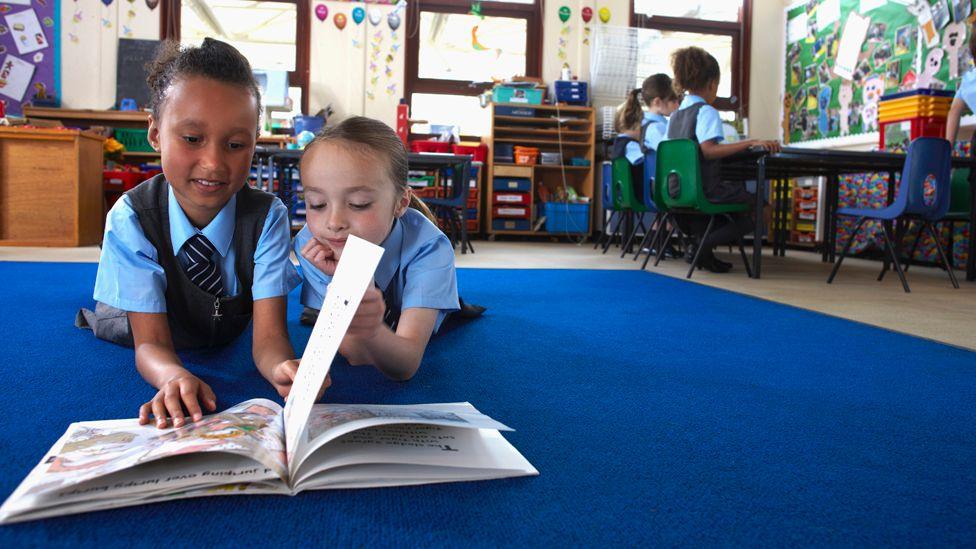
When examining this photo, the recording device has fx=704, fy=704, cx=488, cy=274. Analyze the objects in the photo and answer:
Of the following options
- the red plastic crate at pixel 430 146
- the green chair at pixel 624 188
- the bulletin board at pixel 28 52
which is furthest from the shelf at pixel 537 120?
the bulletin board at pixel 28 52

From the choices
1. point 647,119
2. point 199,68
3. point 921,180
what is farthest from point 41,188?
point 921,180

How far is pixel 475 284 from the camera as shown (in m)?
2.76

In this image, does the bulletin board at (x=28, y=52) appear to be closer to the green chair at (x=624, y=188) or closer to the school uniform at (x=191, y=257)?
the green chair at (x=624, y=188)

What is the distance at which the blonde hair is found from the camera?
1.10 meters

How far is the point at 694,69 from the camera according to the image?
140 inches

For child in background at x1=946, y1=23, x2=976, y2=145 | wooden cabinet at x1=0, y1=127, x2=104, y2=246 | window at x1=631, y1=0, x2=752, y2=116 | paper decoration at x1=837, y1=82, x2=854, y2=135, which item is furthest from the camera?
window at x1=631, y1=0, x2=752, y2=116

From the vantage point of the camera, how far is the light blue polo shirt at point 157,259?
1.09m

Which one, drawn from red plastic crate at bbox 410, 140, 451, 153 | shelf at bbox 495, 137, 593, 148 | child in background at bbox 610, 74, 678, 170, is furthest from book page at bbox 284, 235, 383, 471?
shelf at bbox 495, 137, 593, 148

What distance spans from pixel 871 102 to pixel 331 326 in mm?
5426

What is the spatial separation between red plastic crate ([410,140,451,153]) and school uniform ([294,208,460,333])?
14.2 ft

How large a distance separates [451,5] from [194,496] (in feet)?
20.1

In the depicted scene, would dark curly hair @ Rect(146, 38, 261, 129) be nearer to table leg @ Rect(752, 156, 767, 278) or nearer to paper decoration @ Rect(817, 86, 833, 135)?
Answer: table leg @ Rect(752, 156, 767, 278)

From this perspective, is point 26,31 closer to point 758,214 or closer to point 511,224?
point 511,224

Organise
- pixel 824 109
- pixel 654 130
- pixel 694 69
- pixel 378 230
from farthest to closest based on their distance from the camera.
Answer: pixel 824 109, pixel 654 130, pixel 694 69, pixel 378 230
